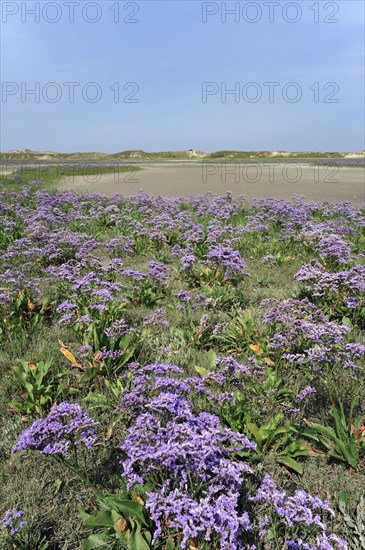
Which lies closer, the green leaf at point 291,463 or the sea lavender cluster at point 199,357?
the sea lavender cluster at point 199,357

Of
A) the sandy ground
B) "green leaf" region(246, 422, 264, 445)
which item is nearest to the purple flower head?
"green leaf" region(246, 422, 264, 445)

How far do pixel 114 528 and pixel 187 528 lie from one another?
912 millimetres

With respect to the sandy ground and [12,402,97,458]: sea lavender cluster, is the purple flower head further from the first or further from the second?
the sandy ground

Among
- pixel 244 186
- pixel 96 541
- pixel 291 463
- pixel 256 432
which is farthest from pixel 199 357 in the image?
pixel 244 186

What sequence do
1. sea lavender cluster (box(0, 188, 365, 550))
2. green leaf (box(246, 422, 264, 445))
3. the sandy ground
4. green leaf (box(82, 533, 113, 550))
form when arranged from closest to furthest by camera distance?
1. sea lavender cluster (box(0, 188, 365, 550))
2. green leaf (box(82, 533, 113, 550))
3. green leaf (box(246, 422, 264, 445))
4. the sandy ground

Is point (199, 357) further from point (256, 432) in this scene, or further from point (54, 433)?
point (54, 433)

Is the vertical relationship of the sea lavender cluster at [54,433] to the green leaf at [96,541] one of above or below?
above

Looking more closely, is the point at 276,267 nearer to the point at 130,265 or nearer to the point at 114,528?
the point at 130,265

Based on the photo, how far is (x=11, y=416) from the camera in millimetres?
4039

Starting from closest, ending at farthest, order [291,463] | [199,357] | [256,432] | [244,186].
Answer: [291,463] → [256,432] → [199,357] → [244,186]

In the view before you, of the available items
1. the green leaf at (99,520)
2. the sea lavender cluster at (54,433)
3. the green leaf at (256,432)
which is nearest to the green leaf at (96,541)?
the green leaf at (99,520)

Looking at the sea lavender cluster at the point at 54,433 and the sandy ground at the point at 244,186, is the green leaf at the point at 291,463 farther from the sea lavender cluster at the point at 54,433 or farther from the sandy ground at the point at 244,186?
the sandy ground at the point at 244,186

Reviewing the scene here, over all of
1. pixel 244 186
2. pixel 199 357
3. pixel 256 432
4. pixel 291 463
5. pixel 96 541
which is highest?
pixel 244 186

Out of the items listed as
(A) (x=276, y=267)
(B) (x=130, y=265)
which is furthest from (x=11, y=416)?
(A) (x=276, y=267)
